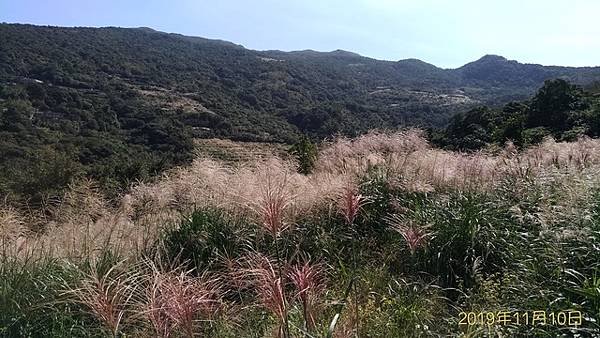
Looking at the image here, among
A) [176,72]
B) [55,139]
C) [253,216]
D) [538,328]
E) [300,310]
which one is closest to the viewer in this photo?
[538,328]

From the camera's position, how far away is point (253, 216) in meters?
5.18

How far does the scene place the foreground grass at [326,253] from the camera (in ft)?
Result: 9.03

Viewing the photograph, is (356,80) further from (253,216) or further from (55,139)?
(253,216)

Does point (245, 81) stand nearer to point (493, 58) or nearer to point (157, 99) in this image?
point (157, 99)

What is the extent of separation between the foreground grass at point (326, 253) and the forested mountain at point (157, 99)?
9163 mm

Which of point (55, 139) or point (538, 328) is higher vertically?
point (538, 328)

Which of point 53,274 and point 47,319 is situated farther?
point 53,274

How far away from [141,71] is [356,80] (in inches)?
2288

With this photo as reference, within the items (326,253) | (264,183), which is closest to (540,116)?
(326,253)

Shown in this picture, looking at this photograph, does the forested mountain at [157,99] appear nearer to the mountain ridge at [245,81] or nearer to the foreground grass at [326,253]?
the mountain ridge at [245,81]

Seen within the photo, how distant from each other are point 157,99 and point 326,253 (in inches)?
3042

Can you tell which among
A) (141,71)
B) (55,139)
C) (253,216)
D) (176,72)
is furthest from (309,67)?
(253,216)

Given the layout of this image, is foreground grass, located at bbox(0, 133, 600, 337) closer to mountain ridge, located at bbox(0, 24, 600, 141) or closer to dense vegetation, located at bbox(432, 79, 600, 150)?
dense vegetation, located at bbox(432, 79, 600, 150)

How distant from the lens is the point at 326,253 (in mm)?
4871
